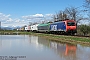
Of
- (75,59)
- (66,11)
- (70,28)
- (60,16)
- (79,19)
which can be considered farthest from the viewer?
(60,16)

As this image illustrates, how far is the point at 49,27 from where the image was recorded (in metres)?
66.2

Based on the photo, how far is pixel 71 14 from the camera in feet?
248

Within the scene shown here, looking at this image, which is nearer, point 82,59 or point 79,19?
point 82,59

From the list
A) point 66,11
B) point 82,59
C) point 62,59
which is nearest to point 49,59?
point 62,59

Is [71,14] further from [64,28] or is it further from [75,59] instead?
[75,59]

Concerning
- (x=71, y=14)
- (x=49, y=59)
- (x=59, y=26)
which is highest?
(x=71, y=14)

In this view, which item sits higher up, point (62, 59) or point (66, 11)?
point (66, 11)

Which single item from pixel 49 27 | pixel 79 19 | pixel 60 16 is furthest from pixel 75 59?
pixel 60 16

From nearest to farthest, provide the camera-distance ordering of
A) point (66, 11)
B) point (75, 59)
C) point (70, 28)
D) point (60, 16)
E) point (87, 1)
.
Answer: point (75, 59) < point (87, 1) < point (70, 28) < point (66, 11) < point (60, 16)

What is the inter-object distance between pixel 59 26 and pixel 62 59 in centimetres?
3803

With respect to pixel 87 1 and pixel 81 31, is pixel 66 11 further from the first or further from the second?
pixel 87 1

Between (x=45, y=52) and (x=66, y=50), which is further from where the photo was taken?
(x=66, y=50)

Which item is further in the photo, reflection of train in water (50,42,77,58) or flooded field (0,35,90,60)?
reflection of train in water (50,42,77,58)

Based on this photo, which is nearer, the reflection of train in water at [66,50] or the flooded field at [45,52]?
the flooded field at [45,52]
